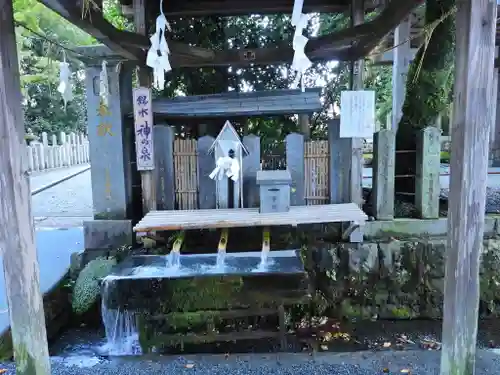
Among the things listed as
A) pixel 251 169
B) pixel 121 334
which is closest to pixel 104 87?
pixel 251 169

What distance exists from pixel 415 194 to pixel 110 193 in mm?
5071

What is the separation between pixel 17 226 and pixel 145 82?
13.1 feet

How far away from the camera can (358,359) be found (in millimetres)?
3531

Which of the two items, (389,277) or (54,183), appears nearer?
(389,277)

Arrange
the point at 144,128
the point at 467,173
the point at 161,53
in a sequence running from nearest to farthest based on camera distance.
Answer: the point at 467,173 → the point at 161,53 → the point at 144,128

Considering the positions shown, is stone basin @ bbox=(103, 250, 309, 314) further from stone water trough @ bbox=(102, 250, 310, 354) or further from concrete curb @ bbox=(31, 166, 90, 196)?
concrete curb @ bbox=(31, 166, 90, 196)

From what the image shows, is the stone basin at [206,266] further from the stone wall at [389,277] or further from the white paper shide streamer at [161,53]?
the white paper shide streamer at [161,53]

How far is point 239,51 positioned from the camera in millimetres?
6223

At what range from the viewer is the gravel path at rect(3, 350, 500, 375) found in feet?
11.0

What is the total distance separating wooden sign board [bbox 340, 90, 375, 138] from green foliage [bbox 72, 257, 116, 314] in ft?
13.5

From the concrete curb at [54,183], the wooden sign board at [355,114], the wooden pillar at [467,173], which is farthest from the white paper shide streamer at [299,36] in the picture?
the concrete curb at [54,183]

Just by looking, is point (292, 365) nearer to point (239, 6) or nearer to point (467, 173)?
point (467, 173)

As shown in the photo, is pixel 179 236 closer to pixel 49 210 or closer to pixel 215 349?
pixel 215 349

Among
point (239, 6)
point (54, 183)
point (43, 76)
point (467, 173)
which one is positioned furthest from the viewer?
point (54, 183)
